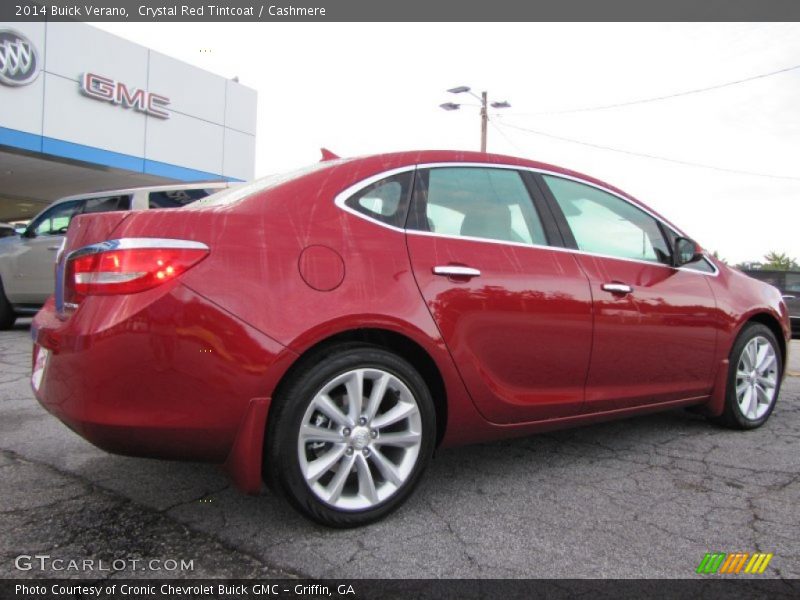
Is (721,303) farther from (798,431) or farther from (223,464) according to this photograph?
(223,464)

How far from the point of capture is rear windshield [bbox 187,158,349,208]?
2.46m

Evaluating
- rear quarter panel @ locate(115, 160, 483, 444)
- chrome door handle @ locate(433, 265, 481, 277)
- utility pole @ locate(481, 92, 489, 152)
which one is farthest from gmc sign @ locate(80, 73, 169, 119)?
chrome door handle @ locate(433, 265, 481, 277)

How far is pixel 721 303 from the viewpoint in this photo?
3709 mm

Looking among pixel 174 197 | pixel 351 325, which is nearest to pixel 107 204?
pixel 174 197

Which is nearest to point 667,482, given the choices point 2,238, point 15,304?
point 15,304

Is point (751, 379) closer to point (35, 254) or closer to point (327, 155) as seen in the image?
point (327, 155)

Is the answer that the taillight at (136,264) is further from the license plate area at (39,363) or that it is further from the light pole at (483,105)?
the light pole at (483,105)

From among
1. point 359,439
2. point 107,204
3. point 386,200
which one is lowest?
point 359,439

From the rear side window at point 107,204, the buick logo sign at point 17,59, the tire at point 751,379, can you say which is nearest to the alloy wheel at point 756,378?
the tire at point 751,379

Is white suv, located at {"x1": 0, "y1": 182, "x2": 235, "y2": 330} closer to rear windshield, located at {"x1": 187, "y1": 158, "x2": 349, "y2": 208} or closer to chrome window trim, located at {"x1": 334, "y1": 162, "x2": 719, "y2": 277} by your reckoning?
rear windshield, located at {"x1": 187, "y1": 158, "x2": 349, "y2": 208}

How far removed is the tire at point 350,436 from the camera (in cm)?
220

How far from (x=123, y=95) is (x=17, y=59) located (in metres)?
2.75

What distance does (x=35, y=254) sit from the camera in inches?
305

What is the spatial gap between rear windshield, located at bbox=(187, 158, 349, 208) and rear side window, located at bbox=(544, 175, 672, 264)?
1157mm
